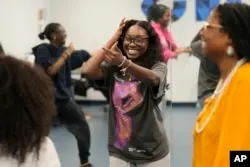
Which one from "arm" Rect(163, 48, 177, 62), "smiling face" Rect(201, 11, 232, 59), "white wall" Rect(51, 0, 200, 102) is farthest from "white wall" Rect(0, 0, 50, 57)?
"smiling face" Rect(201, 11, 232, 59)

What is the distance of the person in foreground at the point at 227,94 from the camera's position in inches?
Answer: 56.9

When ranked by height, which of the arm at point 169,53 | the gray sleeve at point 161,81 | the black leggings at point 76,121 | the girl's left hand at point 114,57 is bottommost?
the black leggings at point 76,121

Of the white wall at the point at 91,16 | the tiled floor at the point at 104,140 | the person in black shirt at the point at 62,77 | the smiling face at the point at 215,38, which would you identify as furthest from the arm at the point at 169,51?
the white wall at the point at 91,16

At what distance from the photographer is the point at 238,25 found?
1577mm

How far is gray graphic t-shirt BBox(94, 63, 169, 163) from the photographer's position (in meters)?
2.29

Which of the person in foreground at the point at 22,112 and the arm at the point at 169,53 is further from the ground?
the person in foreground at the point at 22,112

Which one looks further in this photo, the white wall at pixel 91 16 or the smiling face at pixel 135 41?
the white wall at pixel 91 16

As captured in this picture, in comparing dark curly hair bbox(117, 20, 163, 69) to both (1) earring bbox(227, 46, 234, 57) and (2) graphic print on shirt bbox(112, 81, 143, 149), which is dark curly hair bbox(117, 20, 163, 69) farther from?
(1) earring bbox(227, 46, 234, 57)

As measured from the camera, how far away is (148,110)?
230 centimetres

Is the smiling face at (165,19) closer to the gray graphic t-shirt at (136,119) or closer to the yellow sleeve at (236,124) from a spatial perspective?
the gray graphic t-shirt at (136,119)

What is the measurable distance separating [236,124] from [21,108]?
722mm

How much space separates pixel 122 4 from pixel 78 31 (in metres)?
0.97

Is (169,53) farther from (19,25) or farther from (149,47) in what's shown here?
(19,25)

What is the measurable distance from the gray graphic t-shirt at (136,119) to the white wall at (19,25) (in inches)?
138
